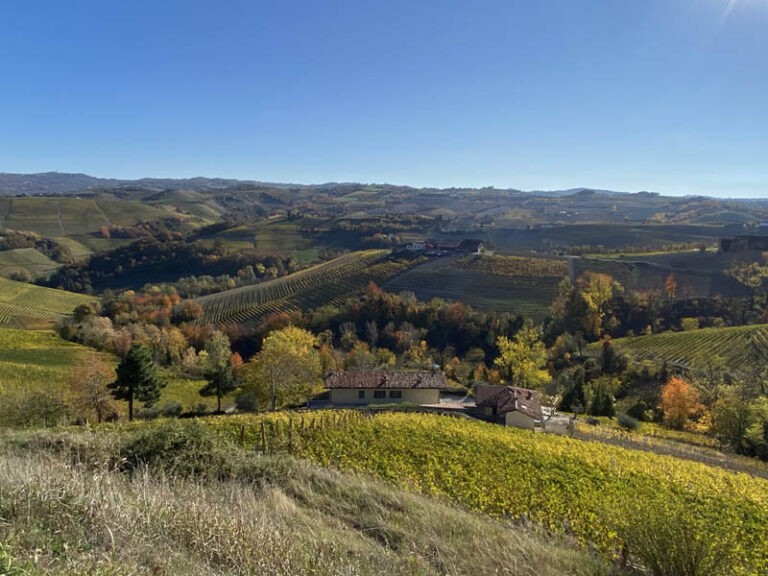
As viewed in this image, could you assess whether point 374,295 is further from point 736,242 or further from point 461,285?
point 736,242

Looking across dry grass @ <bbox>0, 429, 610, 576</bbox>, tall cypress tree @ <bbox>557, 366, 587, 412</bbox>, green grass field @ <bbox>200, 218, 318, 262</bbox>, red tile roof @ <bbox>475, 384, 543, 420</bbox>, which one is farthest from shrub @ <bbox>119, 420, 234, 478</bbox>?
green grass field @ <bbox>200, 218, 318, 262</bbox>

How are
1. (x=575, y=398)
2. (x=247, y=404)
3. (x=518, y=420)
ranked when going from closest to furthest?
(x=518, y=420)
(x=247, y=404)
(x=575, y=398)

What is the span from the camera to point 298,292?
82438 mm

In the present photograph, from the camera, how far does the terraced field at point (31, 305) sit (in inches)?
2547

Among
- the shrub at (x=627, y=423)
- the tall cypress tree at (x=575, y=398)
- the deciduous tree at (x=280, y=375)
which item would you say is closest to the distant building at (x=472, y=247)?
the tall cypress tree at (x=575, y=398)

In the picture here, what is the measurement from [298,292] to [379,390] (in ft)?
172

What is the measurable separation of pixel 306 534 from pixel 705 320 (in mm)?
75580

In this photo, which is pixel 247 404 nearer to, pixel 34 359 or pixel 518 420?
pixel 518 420

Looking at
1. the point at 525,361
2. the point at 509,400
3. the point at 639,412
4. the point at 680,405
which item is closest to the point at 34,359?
the point at 509,400

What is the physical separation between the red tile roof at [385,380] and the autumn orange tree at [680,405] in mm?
18941

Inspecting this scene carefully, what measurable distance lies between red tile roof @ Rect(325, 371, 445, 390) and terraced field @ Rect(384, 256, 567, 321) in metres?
38.9

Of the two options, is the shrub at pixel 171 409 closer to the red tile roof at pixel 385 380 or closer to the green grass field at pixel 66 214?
the red tile roof at pixel 385 380

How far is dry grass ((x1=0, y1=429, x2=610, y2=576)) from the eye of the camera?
13.9 feet

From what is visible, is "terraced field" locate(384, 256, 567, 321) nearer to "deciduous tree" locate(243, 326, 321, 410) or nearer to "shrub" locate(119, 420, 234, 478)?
"deciduous tree" locate(243, 326, 321, 410)
